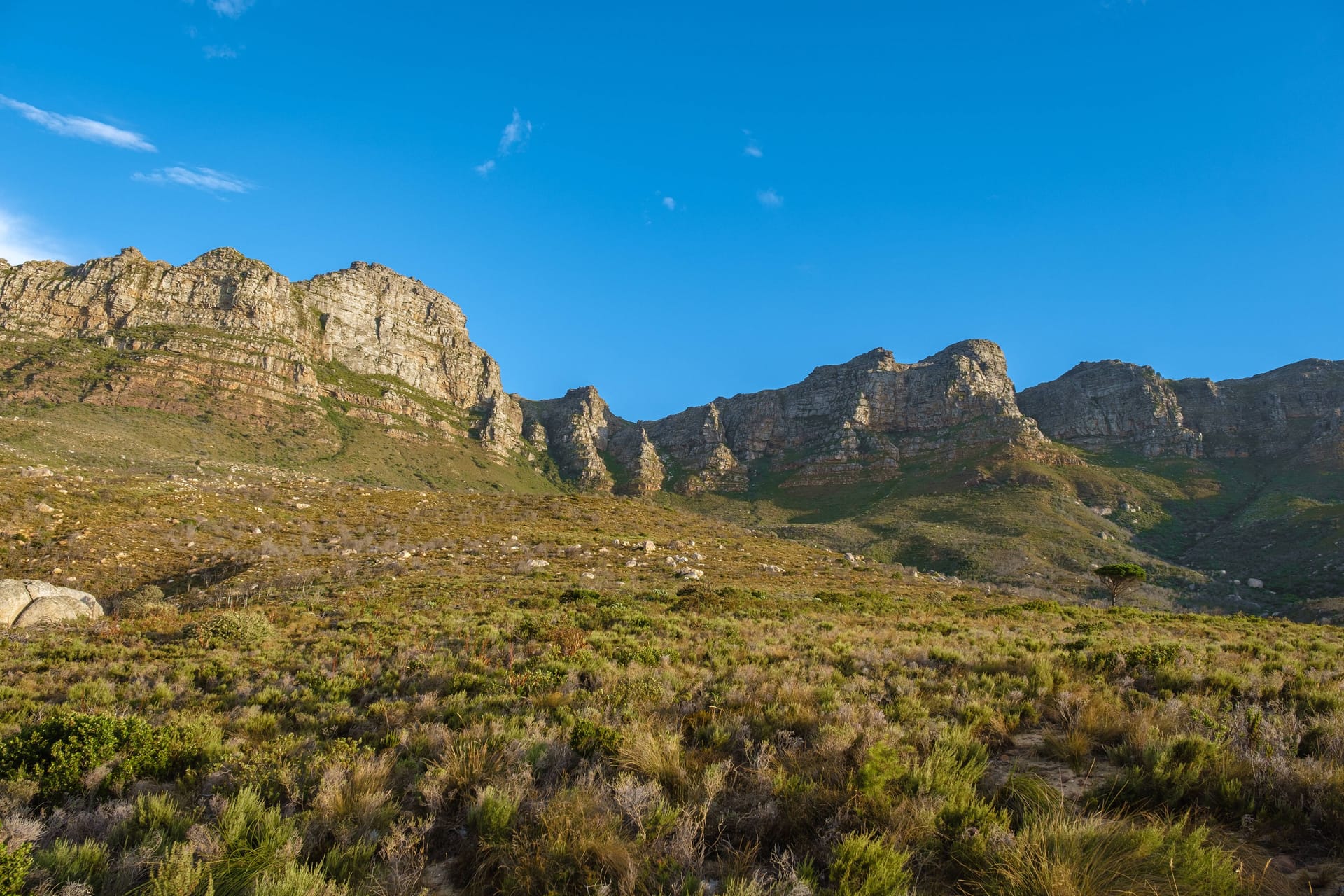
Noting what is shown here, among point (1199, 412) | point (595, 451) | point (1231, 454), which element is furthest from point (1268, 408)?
point (595, 451)

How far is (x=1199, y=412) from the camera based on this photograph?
140m

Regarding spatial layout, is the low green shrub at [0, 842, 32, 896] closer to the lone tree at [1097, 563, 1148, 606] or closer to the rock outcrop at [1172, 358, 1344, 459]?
the lone tree at [1097, 563, 1148, 606]

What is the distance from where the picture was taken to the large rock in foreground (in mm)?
14398

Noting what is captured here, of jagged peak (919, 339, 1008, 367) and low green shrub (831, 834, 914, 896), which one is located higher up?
jagged peak (919, 339, 1008, 367)

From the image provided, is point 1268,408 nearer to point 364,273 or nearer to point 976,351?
point 976,351

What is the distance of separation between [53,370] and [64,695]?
133m

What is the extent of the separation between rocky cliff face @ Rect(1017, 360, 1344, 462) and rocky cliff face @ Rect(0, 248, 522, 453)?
167 m

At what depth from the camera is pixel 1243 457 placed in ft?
394

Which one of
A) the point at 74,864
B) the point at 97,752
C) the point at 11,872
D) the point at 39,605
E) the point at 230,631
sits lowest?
the point at 39,605

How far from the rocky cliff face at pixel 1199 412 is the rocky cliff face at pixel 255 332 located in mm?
166592

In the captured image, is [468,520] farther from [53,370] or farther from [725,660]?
[53,370]

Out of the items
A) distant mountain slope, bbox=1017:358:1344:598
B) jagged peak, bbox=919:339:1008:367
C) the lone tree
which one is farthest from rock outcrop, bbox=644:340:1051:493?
the lone tree

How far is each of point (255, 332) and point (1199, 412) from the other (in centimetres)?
24419

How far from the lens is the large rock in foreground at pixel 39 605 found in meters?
14.4
